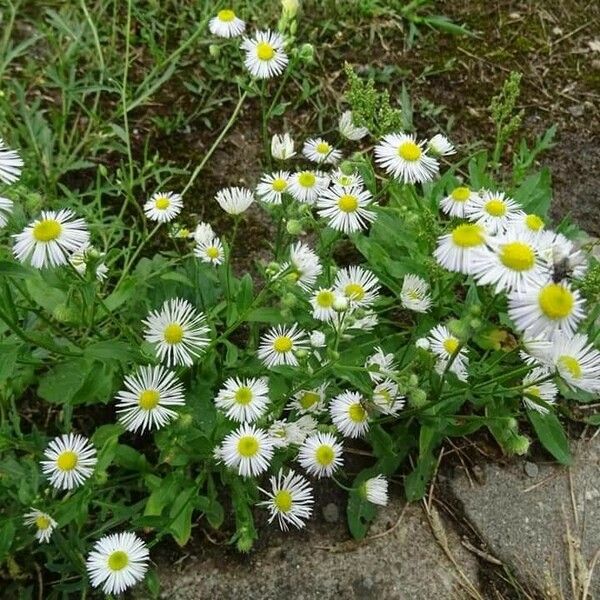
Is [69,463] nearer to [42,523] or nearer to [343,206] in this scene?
[42,523]

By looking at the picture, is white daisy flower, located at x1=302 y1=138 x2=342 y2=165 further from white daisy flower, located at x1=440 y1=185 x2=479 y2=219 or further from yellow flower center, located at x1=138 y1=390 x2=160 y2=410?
yellow flower center, located at x1=138 y1=390 x2=160 y2=410

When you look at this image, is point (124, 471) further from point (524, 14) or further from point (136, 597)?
point (524, 14)

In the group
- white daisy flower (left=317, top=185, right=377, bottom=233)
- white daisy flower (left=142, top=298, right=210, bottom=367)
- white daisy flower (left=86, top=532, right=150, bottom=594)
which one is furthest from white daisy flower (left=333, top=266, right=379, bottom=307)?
white daisy flower (left=86, top=532, right=150, bottom=594)

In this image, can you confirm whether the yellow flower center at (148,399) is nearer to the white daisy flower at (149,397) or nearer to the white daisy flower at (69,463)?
the white daisy flower at (149,397)

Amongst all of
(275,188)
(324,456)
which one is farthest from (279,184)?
(324,456)

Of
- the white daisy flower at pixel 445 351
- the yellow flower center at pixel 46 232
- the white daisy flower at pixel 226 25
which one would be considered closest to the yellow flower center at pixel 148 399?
the yellow flower center at pixel 46 232
